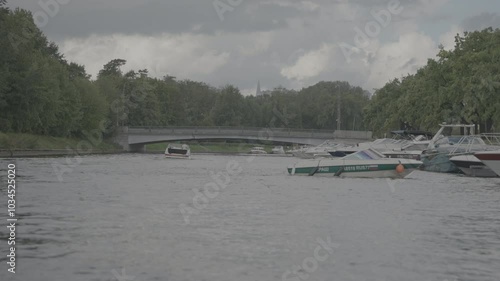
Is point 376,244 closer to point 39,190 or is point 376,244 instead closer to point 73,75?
point 39,190

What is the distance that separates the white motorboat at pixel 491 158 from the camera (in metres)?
49.2

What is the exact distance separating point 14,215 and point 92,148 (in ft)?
333

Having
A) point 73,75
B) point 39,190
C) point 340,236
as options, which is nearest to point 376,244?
point 340,236

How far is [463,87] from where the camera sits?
88500 mm

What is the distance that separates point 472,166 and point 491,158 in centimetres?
893

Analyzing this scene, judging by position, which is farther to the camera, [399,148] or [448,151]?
[399,148]

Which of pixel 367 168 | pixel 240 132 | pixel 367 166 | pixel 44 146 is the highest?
Answer: pixel 240 132

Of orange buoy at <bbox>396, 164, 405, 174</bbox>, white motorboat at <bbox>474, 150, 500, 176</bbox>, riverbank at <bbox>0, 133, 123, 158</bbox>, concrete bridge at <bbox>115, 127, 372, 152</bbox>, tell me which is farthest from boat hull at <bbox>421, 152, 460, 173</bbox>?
concrete bridge at <bbox>115, 127, 372, 152</bbox>

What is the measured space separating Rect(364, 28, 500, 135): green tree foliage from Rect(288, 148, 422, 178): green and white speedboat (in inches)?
1292

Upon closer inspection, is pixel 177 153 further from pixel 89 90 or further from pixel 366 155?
pixel 366 155

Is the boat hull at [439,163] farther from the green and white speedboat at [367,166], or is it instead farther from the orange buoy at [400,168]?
the orange buoy at [400,168]

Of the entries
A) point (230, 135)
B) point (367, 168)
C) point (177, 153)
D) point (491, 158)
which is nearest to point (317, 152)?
point (177, 153)

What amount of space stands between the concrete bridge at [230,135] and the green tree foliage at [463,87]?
88.4ft

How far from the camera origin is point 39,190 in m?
35.4
